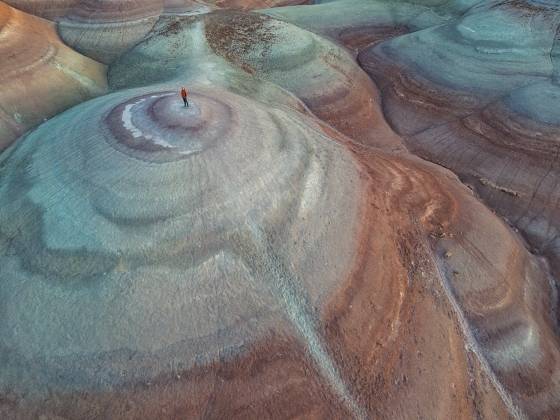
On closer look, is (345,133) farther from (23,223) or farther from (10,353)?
(10,353)

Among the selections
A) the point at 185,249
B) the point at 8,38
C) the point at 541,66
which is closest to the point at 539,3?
the point at 541,66

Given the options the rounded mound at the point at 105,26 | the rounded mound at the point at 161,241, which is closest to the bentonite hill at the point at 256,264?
the rounded mound at the point at 161,241

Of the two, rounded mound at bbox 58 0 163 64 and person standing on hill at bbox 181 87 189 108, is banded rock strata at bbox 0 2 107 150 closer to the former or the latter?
rounded mound at bbox 58 0 163 64

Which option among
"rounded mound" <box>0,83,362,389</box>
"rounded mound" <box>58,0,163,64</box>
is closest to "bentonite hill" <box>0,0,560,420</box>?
"rounded mound" <box>0,83,362,389</box>

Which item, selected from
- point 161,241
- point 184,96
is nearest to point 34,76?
point 184,96

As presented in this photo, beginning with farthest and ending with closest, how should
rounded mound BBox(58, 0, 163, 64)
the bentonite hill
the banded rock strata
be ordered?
rounded mound BBox(58, 0, 163, 64)
the banded rock strata
the bentonite hill

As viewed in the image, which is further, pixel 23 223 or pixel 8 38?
pixel 8 38

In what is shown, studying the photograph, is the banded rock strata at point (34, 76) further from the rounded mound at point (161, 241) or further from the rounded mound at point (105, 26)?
the rounded mound at point (161, 241)

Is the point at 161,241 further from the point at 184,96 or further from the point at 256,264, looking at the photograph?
the point at 184,96

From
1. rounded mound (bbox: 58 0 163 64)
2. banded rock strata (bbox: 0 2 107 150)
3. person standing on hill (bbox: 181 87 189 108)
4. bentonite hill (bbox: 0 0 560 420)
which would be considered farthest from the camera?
rounded mound (bbox: 58 0 163 64)
